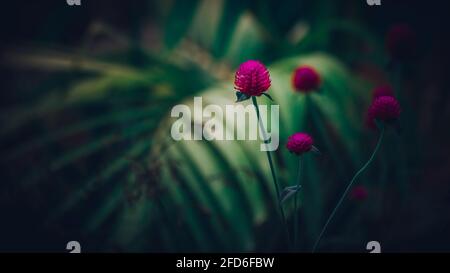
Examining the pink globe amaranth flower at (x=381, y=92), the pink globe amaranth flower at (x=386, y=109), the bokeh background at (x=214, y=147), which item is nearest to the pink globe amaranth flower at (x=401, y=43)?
the bokeh background at (x=214, y=147)

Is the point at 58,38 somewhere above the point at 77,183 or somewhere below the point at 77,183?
above

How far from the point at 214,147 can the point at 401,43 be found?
0.28 metres

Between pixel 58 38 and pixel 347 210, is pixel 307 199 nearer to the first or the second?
pixel 347 210

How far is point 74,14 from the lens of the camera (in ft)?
3.73

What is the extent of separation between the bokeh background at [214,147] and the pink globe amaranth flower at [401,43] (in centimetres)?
2

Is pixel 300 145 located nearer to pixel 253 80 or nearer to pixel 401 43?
pixel 253 80

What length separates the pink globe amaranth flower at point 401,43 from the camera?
0.62 m

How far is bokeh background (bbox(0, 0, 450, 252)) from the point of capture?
0.64m

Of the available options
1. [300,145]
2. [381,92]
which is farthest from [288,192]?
[381,92]

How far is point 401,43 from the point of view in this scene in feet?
2.06

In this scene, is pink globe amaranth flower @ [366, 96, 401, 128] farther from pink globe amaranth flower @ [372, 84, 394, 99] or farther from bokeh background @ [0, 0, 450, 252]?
bokeh background @ [0, 0, 450, 252]
